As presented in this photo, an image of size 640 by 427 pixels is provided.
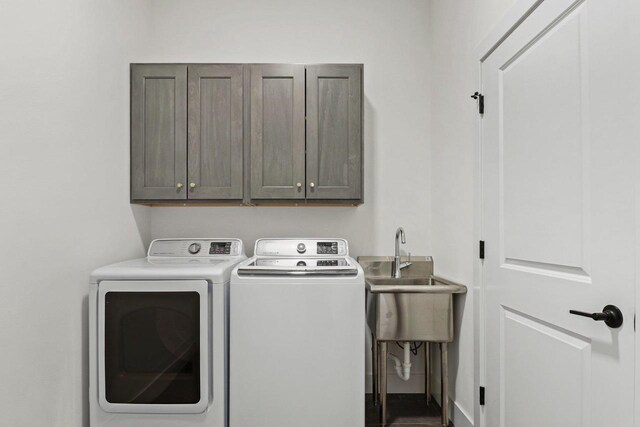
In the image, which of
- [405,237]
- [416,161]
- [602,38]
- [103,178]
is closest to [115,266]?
[103,178]

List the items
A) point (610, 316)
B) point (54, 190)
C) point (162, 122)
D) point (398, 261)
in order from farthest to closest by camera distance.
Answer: point (398, 261)
point (162, 122)
point (54, 190)
point (610, 316)

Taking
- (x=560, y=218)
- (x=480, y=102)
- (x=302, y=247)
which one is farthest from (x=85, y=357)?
(x=480, y=102)

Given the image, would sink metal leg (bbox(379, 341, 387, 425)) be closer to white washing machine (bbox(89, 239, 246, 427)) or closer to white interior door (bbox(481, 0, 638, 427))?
white interior door (bbox(481, 0, 638, 427))

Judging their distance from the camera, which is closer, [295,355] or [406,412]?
[295,355]

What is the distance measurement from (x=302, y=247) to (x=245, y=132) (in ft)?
2.66

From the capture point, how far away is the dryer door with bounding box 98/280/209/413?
6.30 feet

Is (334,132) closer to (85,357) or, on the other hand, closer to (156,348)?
(156,348)

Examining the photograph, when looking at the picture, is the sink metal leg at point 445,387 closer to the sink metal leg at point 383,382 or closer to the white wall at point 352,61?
the sink metal leg at point 383,382

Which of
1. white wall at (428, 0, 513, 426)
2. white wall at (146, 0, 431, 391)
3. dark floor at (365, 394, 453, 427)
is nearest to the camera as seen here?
white wall at (428, 0, 513, 426)

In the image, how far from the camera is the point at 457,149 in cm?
233

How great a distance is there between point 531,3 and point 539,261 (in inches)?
38.1

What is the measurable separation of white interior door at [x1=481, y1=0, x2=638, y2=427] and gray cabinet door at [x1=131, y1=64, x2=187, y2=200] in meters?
1.74

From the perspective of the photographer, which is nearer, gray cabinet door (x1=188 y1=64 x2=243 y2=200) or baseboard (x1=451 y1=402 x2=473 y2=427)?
baseboard (x1=451 y1=402 x2=473 y2=427)

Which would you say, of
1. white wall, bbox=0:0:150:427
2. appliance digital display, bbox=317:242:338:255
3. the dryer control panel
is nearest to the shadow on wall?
white wall, bbox=0:0:150:427
